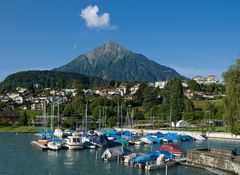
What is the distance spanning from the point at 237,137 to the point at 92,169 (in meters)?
45.1

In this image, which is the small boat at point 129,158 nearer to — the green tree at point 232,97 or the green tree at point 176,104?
the green tree at point 232,97

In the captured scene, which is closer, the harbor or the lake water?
the lake water

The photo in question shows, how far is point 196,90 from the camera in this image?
192 metres

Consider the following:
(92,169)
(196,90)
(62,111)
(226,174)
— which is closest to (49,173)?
(92,169)

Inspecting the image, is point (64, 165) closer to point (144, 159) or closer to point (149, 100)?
point (144, 159)

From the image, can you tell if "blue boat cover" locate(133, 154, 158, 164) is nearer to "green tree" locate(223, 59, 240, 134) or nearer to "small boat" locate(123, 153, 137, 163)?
"small boat" locate(123, 153, 137, 163)

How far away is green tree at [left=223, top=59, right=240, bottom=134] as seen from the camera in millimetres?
39906

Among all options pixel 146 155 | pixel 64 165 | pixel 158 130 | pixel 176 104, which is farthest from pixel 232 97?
pixel 176 104

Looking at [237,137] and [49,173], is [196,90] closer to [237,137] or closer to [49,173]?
[237,137]

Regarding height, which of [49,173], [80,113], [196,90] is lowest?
[49,173]

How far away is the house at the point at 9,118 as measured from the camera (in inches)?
4239

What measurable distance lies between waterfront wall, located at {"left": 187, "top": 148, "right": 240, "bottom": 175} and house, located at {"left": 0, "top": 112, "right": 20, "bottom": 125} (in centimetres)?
7712

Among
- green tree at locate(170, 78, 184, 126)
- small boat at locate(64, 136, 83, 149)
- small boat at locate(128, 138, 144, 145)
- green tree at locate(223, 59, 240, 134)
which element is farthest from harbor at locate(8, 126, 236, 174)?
green tree at locate(170, 78, 184, 126)

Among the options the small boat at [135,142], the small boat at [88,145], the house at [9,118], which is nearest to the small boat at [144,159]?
the small boat at [88,145]
